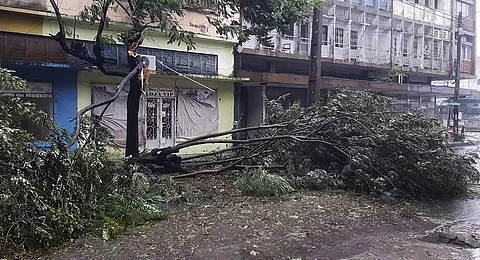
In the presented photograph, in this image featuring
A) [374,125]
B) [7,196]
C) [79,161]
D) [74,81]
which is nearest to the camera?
[7,196]

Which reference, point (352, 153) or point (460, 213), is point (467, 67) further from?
point (460, 213)

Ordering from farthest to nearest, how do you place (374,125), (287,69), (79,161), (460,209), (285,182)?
(287,69) → (374,125) → (285,182) → (460,209) → (79,161)

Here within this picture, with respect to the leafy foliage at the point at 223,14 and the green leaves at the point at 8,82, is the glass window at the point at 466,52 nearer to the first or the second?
the leafy foliage at the point at 223,14

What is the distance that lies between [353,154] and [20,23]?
31.0 ft

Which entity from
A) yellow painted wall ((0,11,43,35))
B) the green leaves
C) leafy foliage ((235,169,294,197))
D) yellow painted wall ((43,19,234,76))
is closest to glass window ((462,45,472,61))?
yellow painted wall ((43,19,234,76))

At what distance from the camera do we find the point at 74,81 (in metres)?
13.3

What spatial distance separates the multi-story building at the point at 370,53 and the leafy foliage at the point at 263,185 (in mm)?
9062

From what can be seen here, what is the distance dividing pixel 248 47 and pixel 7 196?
15078mm

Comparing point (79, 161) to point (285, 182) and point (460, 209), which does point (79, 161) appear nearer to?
point (285, 182)

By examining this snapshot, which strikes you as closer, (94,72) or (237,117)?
(94,72)

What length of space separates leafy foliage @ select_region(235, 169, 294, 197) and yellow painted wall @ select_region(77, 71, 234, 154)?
693 centimetres

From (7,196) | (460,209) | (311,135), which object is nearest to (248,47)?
(311,135)

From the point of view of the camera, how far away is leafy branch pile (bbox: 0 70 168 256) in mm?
4883

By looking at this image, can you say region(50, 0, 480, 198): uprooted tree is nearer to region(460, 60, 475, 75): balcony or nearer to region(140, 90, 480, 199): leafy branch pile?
region(140, 90, 480, 199): leafy branch pile
